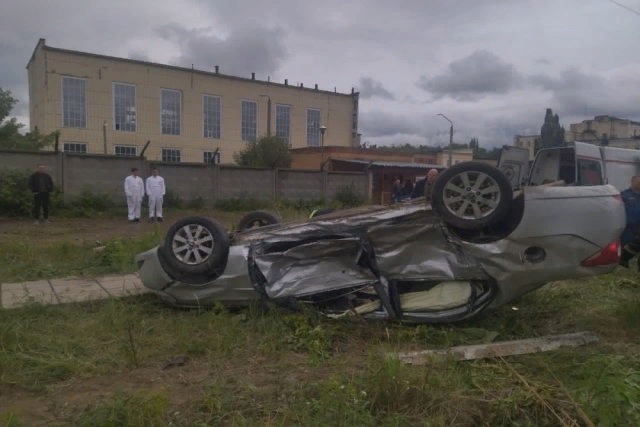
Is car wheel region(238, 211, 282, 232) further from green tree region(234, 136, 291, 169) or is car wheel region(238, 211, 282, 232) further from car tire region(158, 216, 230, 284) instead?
green tree region(234, 136, 291, 169)

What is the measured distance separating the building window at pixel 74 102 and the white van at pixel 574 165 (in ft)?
106

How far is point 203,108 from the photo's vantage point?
43375 mm

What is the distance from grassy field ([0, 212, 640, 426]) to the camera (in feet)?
9.79

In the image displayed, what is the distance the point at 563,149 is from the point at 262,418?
1153cm

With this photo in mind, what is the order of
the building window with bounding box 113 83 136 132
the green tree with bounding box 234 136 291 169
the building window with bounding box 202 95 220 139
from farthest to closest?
the building window with bounding box 202 95 220 139, the building window with bounding box 113 83 136 132, the green tree with bounding box 234 136 291 169

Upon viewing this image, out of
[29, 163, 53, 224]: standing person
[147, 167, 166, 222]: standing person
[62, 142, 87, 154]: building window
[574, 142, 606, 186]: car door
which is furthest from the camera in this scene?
[62, 142, 87, 154]: building window

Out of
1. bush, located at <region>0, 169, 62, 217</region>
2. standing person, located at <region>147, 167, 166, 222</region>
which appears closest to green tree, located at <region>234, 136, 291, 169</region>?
standing person, located at <region>147, 167, 166, 222</region>

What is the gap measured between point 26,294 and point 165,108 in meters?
38.2

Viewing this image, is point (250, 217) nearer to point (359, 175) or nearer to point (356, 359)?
point (356, 359)

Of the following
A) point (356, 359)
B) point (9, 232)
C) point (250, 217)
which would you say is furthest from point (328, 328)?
point (9, 232)

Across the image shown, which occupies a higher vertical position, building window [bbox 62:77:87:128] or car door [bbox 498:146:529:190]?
building window [bbox 62:77:87:128]

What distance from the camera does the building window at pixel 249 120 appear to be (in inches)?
1788

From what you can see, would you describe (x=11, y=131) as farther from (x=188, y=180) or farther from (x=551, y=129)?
(x=551, y=129)

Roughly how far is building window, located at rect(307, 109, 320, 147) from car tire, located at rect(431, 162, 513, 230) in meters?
44.8
